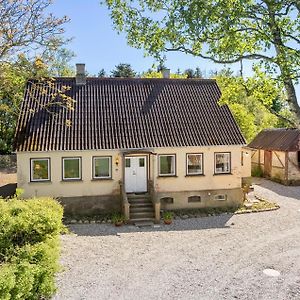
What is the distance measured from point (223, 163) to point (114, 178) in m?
6.50

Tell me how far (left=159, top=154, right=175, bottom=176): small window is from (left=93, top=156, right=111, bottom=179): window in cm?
298

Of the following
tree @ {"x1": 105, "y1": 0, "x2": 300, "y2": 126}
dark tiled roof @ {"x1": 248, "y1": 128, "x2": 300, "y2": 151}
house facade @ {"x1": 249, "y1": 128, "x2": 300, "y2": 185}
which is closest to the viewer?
tree @ {"x1": 105, "y1": 0, "x2": 300, "y2": 126}

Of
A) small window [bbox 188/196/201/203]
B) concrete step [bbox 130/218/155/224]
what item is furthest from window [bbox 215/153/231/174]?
concrete step [bbox 130/218/155/224]

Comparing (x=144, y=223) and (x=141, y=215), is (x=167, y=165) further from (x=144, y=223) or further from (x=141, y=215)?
(x=144, y=223)

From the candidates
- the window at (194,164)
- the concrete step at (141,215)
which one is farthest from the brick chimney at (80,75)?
the concrete step at (141,215)

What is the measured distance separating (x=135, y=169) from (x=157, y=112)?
12.9 ft

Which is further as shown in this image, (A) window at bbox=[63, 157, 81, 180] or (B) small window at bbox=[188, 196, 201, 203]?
(B) small window at bbox=[188, 196, 201, 203]

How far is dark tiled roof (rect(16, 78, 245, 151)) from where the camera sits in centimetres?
1994

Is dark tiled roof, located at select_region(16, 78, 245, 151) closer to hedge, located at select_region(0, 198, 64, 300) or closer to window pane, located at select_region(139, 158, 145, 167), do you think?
window pane, located at select_region(139, 158, 145, 167)

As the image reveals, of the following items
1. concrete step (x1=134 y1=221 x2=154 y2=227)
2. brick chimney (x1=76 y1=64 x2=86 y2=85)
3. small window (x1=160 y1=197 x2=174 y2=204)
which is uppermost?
brick chimney (x1=76 y1=64 x2=86 y2=85)

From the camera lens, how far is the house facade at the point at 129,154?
768 inches

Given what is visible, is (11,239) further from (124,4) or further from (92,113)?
(92,113)

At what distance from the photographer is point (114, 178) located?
20141mm

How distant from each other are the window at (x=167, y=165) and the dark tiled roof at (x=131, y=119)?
2.88 ft
